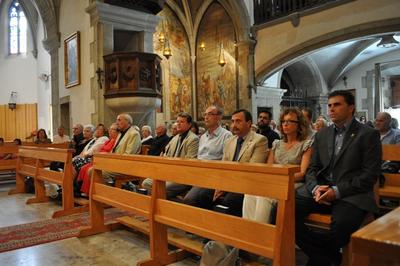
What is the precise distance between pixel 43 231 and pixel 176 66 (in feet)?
32.2

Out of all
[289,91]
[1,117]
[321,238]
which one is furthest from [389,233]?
[1,117]

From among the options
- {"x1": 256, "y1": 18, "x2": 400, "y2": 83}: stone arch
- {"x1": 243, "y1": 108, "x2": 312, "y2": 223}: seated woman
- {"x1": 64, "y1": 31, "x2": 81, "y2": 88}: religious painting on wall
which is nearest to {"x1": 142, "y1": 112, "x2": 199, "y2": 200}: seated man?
{"x1": 243, "y1": 108, "x2": 312, "y2": 223}: seated woman

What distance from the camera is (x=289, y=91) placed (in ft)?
49.3

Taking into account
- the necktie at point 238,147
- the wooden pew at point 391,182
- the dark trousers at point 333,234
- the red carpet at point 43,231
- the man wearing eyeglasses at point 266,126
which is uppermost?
the man wearing eyeglasses at point 266,126

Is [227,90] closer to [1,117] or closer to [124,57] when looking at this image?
[124,57]

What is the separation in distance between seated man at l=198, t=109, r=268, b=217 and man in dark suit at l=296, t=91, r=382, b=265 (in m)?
0.50

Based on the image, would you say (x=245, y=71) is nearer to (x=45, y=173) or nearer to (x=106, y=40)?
(x=106, y=40)

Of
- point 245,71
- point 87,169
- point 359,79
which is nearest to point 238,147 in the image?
point 87,169

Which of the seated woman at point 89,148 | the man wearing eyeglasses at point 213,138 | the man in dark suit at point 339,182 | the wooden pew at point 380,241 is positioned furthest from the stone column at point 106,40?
the wooden pew at point 380,241

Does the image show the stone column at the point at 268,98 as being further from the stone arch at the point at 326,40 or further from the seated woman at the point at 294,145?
the seated woman at the point at 294,145

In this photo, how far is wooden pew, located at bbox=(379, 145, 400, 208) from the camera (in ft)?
9.99

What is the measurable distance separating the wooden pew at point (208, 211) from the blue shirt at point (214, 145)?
0.87m

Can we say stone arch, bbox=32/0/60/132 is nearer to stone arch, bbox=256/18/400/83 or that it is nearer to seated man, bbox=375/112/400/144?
stone arch, bbox=256/18/400/83

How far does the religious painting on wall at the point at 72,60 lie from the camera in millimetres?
8812
